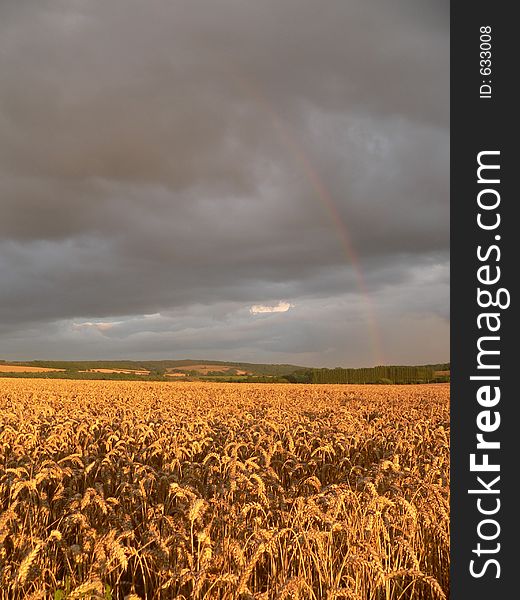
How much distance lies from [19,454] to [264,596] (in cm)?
688

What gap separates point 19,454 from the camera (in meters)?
9.24

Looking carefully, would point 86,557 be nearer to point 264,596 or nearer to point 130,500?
point 264,596

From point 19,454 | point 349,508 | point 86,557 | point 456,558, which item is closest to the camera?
point 86,557

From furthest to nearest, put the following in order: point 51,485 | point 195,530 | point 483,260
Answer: point 51,485 < point 483,260 < point 195,530

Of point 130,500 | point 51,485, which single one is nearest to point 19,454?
point 51,485

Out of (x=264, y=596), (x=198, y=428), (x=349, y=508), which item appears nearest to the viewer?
(x=264, y=596)

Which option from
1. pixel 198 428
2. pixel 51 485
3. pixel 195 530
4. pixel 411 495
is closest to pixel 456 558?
pixel 411 495

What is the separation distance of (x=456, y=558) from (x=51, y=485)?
19.3 ft

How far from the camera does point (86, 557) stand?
4625 millimetres

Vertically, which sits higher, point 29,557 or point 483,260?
point 483,260

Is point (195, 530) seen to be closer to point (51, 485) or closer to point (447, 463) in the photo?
point (51, 485)

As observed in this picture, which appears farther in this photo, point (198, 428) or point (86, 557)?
point (198, 428)

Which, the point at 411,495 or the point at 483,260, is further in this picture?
the point at 411,495

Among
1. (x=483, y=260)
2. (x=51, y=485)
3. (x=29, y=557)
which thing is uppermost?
(x=483, y=260)
